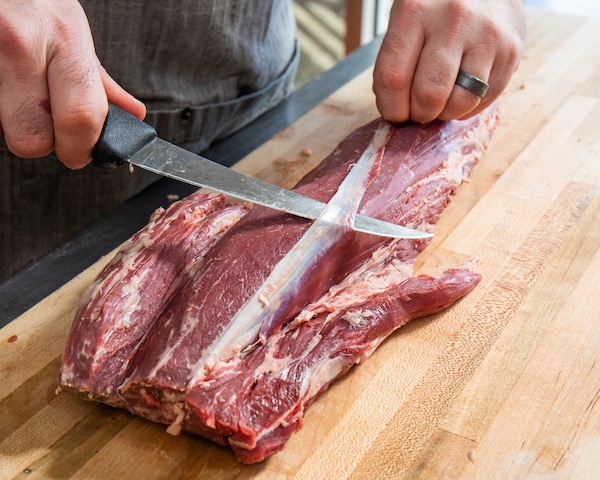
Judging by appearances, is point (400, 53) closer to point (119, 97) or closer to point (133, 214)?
point (119, 97)

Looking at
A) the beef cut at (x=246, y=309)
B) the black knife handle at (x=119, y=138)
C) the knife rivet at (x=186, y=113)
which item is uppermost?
the black knife handle at (x=119, y=138)

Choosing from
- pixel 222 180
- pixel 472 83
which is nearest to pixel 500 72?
pixel 472 83

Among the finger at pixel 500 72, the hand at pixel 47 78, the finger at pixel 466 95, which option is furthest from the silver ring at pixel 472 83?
the hand at pixel 47 78

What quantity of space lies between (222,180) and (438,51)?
1096 mm

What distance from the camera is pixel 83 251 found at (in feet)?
9.70

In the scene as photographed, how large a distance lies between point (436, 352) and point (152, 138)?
3.92 ft

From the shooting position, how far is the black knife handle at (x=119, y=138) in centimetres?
238

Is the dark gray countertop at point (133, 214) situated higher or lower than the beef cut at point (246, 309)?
lower

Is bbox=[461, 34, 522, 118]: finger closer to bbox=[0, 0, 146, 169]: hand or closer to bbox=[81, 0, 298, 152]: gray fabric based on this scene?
bbox=[81, 0, 298, 152]: gray fabric

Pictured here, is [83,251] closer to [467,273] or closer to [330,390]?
[330,390]

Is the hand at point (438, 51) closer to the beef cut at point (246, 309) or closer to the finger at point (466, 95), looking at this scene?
the finger at point (466, 95)

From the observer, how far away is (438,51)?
2941mm

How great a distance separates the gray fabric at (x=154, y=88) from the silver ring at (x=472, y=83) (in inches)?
45.3

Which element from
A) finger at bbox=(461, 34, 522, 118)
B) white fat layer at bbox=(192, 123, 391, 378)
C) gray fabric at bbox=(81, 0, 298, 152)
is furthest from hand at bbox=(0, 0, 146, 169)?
finger at bbox=(461, 34, 522, 118)
